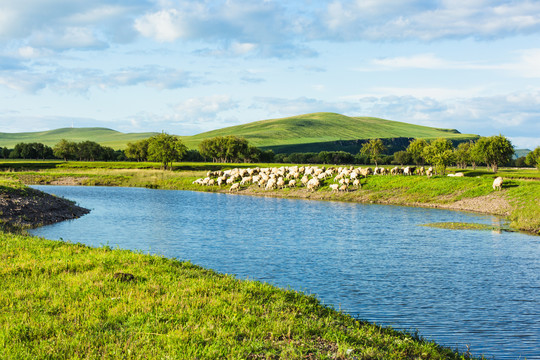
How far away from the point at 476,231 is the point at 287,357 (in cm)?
2951

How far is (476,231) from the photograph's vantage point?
34.4m

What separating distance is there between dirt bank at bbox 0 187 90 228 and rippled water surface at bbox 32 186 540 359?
1.43m

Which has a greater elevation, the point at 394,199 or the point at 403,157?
the point at 403,157

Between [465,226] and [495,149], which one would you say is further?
[495,149]

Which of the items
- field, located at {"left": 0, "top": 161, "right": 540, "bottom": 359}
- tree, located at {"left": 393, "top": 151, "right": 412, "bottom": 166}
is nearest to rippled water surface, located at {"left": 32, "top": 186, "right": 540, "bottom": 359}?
field, located at {"left": 0, "top": 161, "right": 540, "bottom": 359}

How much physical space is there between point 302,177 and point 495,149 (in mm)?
51578

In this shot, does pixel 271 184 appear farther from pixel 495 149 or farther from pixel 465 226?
pixel 495 149

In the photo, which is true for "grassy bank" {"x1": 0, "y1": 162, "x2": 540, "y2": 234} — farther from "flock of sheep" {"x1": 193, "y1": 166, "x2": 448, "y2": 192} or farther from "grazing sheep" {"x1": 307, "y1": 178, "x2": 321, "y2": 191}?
"flock of sheep" {"x1": 193, "y1": 166, "x2": 448, "y2": 192}

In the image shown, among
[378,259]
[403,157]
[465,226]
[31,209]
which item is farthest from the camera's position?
[403,157]

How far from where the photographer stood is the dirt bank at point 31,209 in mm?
32500

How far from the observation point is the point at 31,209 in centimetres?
3553

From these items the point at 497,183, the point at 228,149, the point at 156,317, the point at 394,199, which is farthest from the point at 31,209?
the point at 228,149

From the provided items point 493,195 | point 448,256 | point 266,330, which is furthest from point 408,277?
point 493,195

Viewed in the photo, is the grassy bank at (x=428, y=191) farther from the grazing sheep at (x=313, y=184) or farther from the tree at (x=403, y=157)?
the tree at (x=403, y=157)
